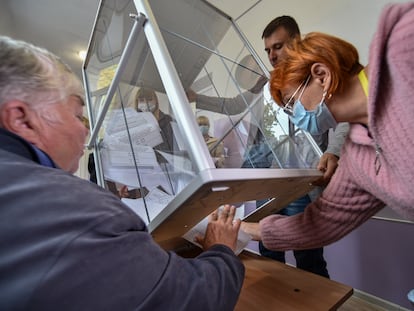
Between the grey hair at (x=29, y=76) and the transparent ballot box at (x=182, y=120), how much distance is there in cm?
20

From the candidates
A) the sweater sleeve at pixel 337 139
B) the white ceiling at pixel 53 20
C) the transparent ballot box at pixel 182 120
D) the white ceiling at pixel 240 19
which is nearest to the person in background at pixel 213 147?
the transparent ballot box at pixel 182 120

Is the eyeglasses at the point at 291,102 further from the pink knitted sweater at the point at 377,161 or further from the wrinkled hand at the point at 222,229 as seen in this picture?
the wrinkled hand at the point at 222,229

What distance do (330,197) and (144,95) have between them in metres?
0.60

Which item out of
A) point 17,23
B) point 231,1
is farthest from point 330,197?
point 17,23

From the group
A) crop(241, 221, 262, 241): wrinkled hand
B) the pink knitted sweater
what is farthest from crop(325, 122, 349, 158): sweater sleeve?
crop(241, 221, 262, 241): wrinkled hand

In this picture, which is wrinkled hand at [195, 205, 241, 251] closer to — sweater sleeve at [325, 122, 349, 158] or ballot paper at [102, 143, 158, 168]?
ballot paper at [102, 143, 158, 168]

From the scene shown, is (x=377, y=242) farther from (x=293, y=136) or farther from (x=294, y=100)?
(x=294, y=100)

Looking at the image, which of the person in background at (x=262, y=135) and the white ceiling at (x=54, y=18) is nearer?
the person in background at (x=262, y=135)

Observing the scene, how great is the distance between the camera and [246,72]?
0.96 meters

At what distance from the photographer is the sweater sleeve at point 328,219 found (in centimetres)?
64

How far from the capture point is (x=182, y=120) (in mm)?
417

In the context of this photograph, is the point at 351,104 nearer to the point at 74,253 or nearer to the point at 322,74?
the point at 322,74

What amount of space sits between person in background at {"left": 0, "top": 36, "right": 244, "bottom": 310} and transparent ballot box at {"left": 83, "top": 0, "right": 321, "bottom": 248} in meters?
0.12

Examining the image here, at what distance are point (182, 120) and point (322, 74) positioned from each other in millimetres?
409
